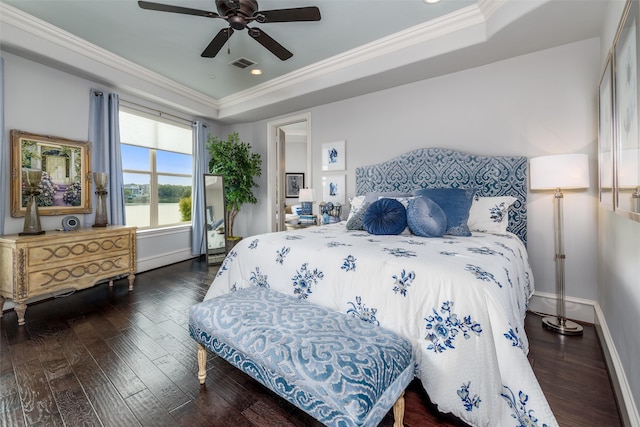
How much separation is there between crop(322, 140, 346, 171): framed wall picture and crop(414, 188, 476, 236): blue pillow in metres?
1.65

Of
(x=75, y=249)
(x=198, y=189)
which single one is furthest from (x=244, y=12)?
(x=198, y=189)

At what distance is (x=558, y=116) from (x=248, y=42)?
3.16 metres

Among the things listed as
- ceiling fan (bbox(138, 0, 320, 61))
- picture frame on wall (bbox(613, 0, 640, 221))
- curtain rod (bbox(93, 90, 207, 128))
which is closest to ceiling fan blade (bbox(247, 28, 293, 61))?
ceiling fan (bbox(138, 0, 320, 61))

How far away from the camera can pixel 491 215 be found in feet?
8.58

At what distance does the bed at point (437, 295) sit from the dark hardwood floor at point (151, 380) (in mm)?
303

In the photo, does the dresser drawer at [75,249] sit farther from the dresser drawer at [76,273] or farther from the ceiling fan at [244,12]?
the ceiling fan at [244,12]

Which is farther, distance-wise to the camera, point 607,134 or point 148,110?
point 148,110

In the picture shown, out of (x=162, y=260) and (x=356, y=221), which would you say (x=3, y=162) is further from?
(x=356, y=221)

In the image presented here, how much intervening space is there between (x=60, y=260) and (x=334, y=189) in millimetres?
3233

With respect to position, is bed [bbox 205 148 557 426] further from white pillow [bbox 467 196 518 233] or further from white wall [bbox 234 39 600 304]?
white wall [bbox 234 39 600 304]

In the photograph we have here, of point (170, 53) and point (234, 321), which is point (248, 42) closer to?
point (170, 53)

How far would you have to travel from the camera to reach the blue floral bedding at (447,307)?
1.20 meters

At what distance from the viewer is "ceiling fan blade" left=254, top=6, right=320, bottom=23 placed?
6.52 ft

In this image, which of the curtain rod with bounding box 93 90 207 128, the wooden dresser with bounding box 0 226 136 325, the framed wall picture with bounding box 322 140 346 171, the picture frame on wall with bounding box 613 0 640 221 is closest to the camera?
the picture frame on wall with bounding box 613 0 640 221
